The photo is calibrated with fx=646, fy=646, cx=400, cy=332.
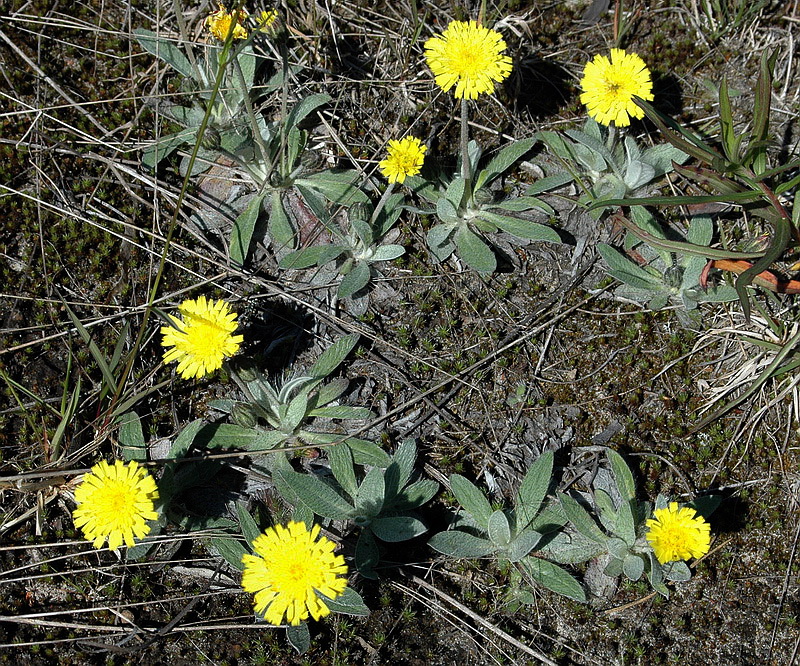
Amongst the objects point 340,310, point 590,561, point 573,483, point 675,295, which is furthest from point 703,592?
point 340,310

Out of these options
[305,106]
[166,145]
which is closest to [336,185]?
[305,106]

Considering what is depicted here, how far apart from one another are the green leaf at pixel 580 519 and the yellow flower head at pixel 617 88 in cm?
180

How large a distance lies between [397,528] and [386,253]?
4.52 feet

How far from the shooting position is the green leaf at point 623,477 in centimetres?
291

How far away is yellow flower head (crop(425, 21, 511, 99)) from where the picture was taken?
2895 millimetres

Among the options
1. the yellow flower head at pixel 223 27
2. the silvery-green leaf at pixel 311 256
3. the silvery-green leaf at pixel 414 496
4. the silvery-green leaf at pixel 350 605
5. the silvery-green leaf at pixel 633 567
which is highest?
the yellow flower head at pixel 223 27

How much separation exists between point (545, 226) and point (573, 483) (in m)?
1.28

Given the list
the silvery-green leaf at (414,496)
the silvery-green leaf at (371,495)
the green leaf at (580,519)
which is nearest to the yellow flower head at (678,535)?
the green leaf at (580,519)

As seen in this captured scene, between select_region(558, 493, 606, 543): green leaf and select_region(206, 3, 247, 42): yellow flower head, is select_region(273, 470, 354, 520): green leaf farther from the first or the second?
select_region(206, 3, 247, 42): yellow flower head

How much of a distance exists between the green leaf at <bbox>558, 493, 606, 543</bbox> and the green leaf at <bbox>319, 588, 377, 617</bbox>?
3.18 feet

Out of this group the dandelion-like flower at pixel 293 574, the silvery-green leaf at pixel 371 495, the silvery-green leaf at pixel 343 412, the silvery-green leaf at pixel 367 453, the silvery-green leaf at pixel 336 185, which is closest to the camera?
the dandelion-like flower at pixel 293 574

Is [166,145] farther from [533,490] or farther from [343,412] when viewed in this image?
[533,490]

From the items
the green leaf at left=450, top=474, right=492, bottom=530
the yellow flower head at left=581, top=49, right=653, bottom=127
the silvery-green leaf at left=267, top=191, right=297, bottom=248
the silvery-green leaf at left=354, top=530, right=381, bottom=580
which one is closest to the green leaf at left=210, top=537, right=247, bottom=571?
the silvery-green leaf at left=354, top=530, right=381, bottom=580

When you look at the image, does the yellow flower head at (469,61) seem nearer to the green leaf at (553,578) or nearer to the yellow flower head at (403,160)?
the yellow flower head at (403,160)
